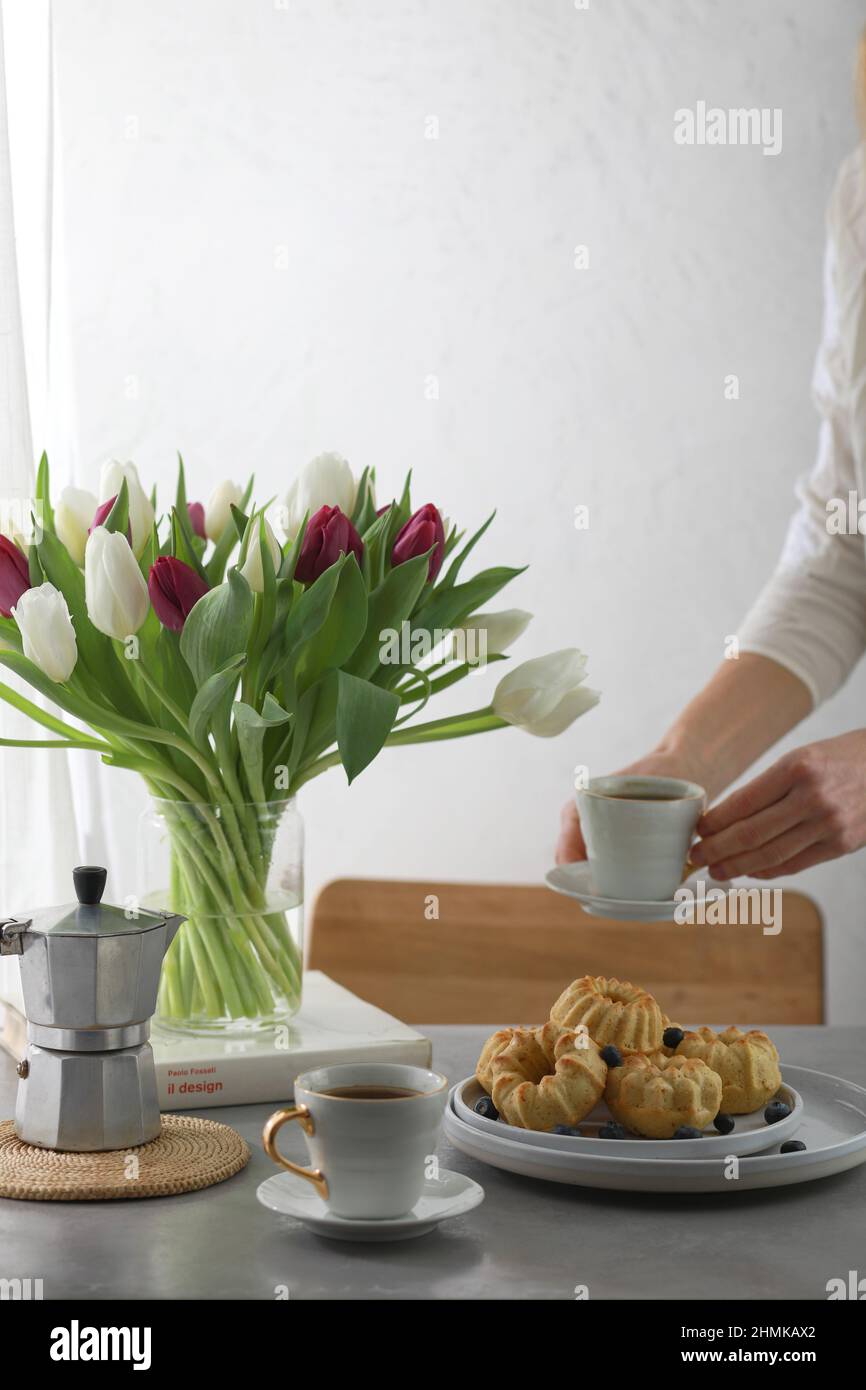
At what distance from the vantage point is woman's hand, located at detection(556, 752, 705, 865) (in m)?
1.34

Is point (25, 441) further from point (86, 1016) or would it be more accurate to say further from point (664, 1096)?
point (664, 1096)

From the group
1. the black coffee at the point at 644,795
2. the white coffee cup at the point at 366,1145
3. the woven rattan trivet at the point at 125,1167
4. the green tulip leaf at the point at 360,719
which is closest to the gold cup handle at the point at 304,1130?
the white coffee cup at the point at 366,1145

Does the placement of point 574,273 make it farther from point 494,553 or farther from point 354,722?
point 354,722

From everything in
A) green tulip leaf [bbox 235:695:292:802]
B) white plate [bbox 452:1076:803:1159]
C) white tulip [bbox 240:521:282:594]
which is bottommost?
white plate [bbox 452:1076:803:1159]

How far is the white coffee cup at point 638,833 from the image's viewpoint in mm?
1120

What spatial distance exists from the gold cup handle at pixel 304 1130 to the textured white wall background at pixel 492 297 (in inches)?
58.9

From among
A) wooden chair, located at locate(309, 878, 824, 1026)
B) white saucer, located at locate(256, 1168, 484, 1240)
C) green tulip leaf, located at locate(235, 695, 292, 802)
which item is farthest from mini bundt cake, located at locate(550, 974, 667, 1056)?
wooden chair, located at locate(309, 878, 824, 1026)

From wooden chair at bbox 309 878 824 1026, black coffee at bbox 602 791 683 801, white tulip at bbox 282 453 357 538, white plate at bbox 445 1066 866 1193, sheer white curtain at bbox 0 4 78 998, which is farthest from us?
wooden chair at bbox 309 878 824 1026

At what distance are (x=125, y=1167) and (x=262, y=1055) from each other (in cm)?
18

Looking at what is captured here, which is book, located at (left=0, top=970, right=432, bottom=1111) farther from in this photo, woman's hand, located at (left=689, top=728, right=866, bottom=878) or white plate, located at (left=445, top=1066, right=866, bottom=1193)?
woman's hand, located at (left=689, top=728, right=866, bottom=878)

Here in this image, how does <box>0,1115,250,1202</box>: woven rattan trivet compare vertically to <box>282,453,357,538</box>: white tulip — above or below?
below

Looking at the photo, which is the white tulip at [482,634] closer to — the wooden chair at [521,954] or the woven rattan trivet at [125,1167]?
the woven rattan trivet at [125,1167]
